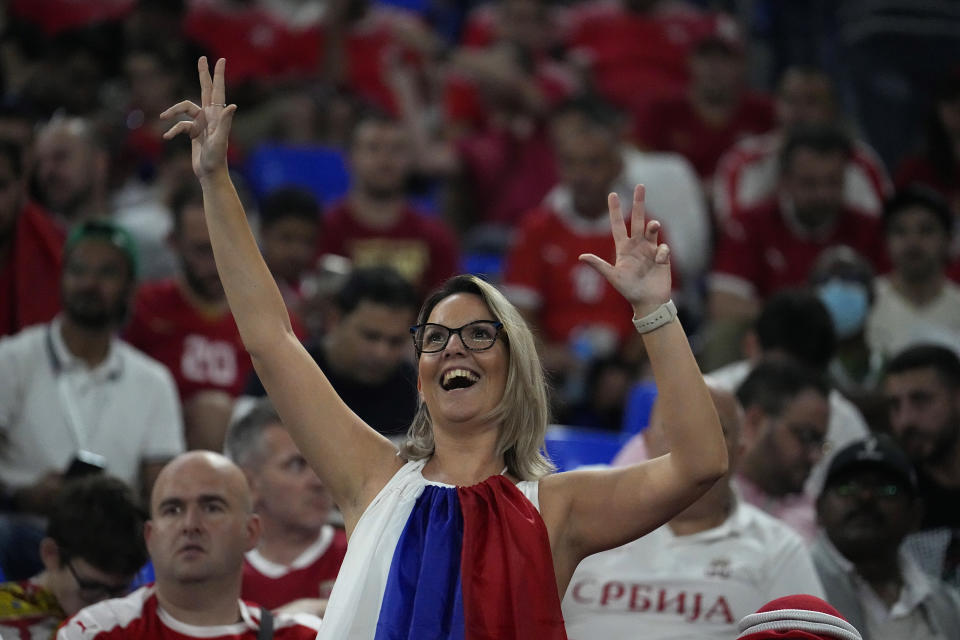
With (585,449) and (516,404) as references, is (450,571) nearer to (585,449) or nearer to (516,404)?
(516,404)

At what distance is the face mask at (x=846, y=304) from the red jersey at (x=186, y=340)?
2438 mm

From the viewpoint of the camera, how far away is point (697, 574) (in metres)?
4.04

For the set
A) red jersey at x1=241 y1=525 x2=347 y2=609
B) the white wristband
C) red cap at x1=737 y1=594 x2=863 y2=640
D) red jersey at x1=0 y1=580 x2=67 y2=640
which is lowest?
red jersey at x1=241 y1=525 x2=347 y2=609

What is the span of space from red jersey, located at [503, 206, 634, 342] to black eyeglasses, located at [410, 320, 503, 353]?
393 cm

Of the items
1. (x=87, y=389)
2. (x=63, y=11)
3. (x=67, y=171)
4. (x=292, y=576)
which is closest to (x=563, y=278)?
(x=67, y=171)

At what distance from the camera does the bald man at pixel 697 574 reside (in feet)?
12.9

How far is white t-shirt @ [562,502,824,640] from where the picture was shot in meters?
3.93

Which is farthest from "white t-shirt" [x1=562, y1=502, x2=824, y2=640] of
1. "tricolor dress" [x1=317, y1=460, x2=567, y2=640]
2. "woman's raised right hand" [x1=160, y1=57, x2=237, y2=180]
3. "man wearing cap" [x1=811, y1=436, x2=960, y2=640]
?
"woman's raised right hand" [x1=160, y1=57, x2=237, y2=180]

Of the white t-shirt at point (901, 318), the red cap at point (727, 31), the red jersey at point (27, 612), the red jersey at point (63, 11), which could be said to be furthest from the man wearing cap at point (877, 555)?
the red jersey at point (63, 11)

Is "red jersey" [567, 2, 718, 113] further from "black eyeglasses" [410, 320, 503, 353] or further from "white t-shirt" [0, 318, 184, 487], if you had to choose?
"black eyeglasses" [410, 320, 503, 353]

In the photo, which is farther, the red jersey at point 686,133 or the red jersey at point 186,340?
the red jersey at point 686,133

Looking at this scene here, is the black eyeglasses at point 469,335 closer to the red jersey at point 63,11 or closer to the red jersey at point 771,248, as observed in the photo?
the red jersey at point 771,248

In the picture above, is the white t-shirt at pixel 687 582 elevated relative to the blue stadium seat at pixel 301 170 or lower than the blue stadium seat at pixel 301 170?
lower

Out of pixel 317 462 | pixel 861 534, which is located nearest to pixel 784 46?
pixel 861 534
